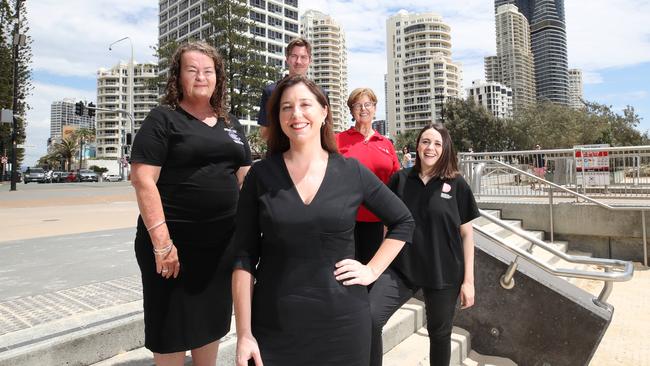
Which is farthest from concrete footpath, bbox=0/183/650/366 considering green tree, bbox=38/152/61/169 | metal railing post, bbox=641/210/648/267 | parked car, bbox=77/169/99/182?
green tree, bbox=38/152/61/169

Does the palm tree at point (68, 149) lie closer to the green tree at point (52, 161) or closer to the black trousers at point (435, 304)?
the green tree at point (52, 161)

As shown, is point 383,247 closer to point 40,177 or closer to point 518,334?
point 518,334

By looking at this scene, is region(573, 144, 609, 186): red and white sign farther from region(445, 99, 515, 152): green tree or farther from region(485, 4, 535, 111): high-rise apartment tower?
region(485, 4, 535, 111): high-rise apartment tower

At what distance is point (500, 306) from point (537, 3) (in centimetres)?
20771

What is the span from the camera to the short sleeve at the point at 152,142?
1860 mm

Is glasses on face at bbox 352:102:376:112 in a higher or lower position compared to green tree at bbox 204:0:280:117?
lower

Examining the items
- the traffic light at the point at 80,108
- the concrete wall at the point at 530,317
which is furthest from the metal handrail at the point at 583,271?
the traffic light at the point at 80,108

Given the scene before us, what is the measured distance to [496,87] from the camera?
11769 cm

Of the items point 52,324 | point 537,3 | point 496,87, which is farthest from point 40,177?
point 537,3

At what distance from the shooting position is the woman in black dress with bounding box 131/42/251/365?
1.88 m

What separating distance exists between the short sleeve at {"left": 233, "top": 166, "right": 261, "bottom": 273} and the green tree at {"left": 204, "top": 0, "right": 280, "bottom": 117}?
2172 centimetres

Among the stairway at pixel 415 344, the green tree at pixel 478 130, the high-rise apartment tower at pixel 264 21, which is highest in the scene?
→ the high-rise apartment tower at pixel 264 21

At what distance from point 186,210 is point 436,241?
5.39 ft

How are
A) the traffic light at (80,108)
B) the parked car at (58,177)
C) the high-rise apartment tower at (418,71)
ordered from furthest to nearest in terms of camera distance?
the high-rise apartment tower at (418,71) → the parked car at (58,177) → the traffic light at (80,108)
